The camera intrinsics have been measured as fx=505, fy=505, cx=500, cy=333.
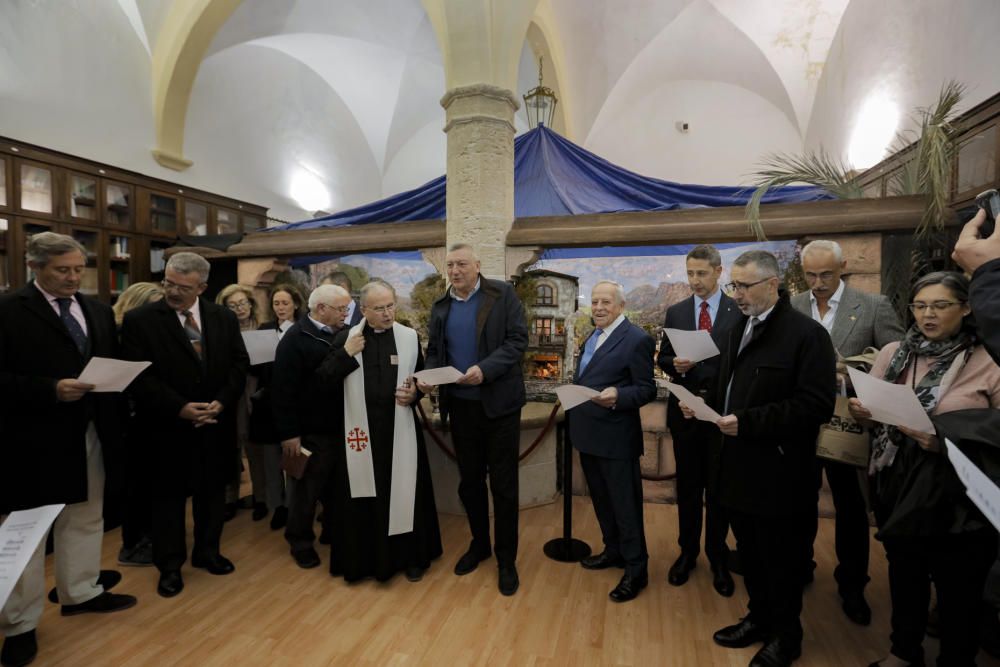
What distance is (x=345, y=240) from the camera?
5.28 metres

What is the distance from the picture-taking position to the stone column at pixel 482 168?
4184 millimetres

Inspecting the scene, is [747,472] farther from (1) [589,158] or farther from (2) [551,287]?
(1) [589,158]

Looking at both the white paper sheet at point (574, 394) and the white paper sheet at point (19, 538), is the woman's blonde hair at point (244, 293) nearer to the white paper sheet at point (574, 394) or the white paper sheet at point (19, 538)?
the white paper sheet at point (574, 394)

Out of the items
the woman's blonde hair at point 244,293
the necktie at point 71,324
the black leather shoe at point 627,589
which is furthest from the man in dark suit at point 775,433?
the woman's blonde hair at point 244,293

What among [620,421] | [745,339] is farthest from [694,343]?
[620,421]

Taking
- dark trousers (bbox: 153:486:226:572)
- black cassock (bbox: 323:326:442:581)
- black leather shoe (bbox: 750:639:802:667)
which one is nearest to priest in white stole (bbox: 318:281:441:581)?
black cassock (bbox: 323:326:442:581)

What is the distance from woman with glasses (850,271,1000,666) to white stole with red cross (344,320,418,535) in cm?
223

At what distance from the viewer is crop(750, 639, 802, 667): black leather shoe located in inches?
84.6

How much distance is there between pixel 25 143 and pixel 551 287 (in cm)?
641

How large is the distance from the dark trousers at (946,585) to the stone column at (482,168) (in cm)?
318

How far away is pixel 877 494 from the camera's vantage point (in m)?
2.24

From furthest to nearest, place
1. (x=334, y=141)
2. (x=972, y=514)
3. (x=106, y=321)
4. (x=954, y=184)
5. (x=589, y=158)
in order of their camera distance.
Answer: (x=334, y=141)
(x=589, y=158)
(x=954, y=184)
(x=106, y=321)
(x=972, y=514)

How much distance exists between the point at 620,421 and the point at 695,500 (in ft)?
2.32

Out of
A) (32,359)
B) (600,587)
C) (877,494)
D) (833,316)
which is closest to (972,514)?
(877,494)
